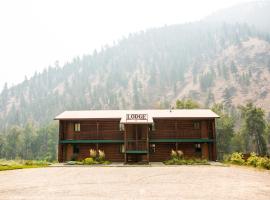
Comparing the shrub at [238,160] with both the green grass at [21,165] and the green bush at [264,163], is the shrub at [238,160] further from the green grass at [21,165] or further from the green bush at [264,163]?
the green grass at [21,165]

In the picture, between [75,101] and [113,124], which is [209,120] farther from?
→ [75,101]

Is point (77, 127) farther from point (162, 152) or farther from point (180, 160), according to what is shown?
point (180, 160)

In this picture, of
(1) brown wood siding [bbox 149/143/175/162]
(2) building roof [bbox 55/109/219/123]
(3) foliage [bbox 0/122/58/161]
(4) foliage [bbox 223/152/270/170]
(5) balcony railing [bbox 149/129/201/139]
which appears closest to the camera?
(4) foliage [bbox 223/152/270/170]

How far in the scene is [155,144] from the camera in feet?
122

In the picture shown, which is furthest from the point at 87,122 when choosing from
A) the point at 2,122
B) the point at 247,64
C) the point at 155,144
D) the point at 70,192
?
the point at 247,64

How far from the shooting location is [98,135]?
3666cm

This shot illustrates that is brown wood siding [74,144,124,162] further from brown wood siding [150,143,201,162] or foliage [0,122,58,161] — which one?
foliage [0,122,58,161]

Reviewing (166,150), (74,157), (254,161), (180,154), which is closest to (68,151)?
(74,157)

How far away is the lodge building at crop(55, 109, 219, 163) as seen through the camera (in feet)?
118

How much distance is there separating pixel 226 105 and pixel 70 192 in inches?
5887

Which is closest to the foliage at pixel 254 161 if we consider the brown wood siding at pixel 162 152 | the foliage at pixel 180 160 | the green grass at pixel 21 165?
the foliage at pixel 180 160

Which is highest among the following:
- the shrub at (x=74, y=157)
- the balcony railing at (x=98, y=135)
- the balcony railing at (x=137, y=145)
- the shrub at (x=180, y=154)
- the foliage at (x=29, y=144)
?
the balcony railing at (x=98, y=135)

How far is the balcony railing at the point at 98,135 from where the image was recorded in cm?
3650

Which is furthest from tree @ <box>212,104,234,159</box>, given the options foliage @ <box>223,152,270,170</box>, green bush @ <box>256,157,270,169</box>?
green bush @ <box>256,157,270,169</box>
